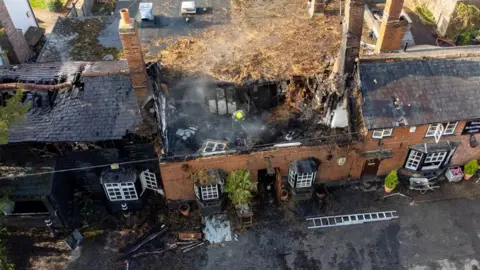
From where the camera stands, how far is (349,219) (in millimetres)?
22875

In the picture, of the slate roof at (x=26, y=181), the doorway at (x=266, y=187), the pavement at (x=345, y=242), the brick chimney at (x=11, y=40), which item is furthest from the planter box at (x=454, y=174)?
the brick chimney at (x=11, y=40)

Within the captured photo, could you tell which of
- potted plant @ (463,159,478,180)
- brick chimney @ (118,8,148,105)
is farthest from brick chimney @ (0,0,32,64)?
potted plant @ (463,159,478,180)

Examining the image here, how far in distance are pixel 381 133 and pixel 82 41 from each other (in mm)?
19253

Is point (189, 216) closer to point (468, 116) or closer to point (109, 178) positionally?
point (109, 178)

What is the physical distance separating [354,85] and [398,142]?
12.9 feet

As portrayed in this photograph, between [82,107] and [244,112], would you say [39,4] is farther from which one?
[244,112]

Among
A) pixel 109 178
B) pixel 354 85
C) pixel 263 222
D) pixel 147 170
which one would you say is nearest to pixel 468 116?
pixel 354 85

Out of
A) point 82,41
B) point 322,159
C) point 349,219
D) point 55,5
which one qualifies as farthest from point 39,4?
point 349,219

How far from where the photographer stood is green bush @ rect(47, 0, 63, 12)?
37844 millimetres

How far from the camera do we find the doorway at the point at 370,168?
23.4m

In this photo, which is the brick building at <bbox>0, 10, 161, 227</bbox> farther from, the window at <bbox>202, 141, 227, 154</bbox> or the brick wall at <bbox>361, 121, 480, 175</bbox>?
the brick wall at <bbox>361, 121, 480, 175</bbox>

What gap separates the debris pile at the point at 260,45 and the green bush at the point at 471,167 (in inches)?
382

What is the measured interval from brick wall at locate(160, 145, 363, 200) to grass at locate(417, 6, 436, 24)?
53.7ft

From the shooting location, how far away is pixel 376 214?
23078 millimetres
